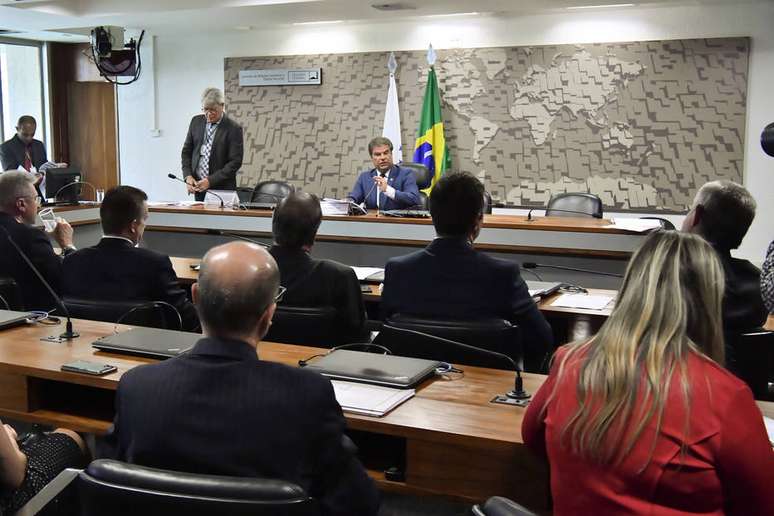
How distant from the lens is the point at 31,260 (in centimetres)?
360

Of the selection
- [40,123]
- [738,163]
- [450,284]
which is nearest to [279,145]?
[40,123]

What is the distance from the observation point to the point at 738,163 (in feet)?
23.4

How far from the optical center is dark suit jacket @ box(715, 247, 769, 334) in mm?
2561

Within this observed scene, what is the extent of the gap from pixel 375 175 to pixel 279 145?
3066mm

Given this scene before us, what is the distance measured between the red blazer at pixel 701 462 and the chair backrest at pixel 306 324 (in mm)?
1599

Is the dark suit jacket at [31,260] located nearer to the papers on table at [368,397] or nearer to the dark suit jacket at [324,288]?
the dark suit jacket at [324,288]

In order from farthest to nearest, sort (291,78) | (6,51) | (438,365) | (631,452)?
(6,51)
(291,78)
(438,365)
(631,452)

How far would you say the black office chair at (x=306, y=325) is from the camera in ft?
9.21

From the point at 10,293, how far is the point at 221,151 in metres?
3.77

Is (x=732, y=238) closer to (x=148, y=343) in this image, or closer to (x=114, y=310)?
(x=148, y=343)

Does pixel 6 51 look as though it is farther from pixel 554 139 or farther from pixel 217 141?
pixel 554 139

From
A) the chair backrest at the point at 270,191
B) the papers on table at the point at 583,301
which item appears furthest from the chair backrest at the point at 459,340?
the chair backrest at the point at 270,191

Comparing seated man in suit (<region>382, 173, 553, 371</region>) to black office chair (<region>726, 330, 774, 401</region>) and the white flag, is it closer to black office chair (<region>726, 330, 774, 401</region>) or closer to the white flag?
black office chair (<region>726, 330, 774, 401</region>)

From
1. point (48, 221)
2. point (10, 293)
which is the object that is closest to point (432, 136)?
point (48, 221)
